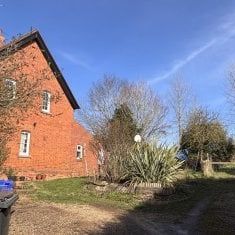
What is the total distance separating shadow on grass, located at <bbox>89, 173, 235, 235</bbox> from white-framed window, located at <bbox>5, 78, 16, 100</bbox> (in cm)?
410

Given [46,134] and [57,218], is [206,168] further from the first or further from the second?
[57,218]

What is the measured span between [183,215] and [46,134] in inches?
672

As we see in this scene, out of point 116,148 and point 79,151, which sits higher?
point 79,151

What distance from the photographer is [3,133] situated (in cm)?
1425

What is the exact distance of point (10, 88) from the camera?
11664 millimetres

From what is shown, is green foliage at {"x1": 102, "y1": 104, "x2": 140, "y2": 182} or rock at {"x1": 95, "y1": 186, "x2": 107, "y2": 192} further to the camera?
green foliage at {"x1": 102, "y1": 104, "x2": 140, "y2": 182}

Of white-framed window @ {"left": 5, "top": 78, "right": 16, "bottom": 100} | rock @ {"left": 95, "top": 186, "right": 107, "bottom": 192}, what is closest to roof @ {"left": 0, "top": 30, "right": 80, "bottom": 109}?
rock @ {"left": 95, "top": 186, "right": 107, "bottom": 192}

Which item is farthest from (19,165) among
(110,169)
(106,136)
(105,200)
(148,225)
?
(148,225)

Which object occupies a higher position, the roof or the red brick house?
the roof

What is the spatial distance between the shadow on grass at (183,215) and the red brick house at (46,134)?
10805 mm

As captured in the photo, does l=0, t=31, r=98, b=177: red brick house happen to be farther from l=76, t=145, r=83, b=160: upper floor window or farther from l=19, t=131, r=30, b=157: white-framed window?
l=76, t=145, r=83, b=160: upper floor window

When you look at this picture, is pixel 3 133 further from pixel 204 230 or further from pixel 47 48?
pixel 47 48

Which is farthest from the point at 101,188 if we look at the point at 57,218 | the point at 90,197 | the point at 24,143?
the point at 24,143

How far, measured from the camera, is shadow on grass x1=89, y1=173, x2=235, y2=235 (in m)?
11.5
